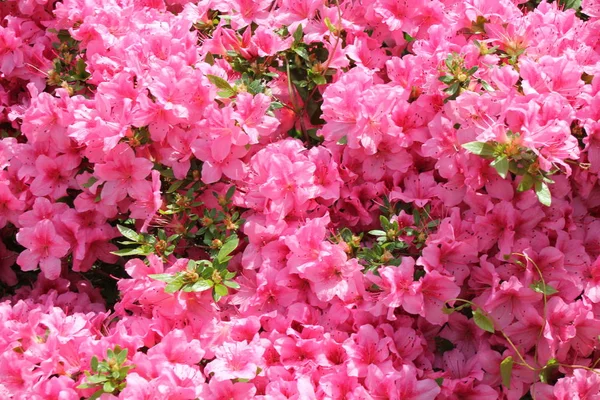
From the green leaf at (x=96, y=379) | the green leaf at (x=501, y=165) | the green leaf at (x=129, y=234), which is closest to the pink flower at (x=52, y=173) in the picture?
the green leaf at (x=129, y=234)

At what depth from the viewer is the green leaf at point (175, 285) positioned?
2234mm

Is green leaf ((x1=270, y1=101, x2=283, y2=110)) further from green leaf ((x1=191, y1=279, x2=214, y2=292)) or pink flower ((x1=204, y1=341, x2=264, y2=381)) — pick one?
pink flower ((x1=204, y1=341, x2=264, y2=381))

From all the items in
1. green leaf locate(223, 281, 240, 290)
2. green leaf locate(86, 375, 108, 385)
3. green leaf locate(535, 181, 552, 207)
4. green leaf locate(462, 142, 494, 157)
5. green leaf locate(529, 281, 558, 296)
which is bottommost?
green leaf locate(86, 375, 108, 385)

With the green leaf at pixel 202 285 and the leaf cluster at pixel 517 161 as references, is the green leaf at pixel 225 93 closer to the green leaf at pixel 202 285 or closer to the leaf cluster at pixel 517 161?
the green leaf at pixel 202 285

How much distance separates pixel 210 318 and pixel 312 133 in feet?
2.44

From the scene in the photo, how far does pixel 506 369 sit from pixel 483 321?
0.46 feet

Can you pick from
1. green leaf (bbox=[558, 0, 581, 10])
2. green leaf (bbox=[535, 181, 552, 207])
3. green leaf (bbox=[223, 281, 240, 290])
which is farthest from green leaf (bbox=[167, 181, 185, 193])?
green leaf (bbox=[558, 0, 581, 10])

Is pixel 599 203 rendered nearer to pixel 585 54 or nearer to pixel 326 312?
pixel 585 54

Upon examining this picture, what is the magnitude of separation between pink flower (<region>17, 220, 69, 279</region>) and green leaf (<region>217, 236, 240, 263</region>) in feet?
1.83

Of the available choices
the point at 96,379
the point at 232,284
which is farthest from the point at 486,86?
the point at 96,379

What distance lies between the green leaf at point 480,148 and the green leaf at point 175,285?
0.87m

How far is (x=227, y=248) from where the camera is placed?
2.34m

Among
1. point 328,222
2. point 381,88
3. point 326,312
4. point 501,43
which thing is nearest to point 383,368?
point 326,312

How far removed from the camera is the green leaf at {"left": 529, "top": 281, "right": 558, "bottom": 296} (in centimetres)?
217
